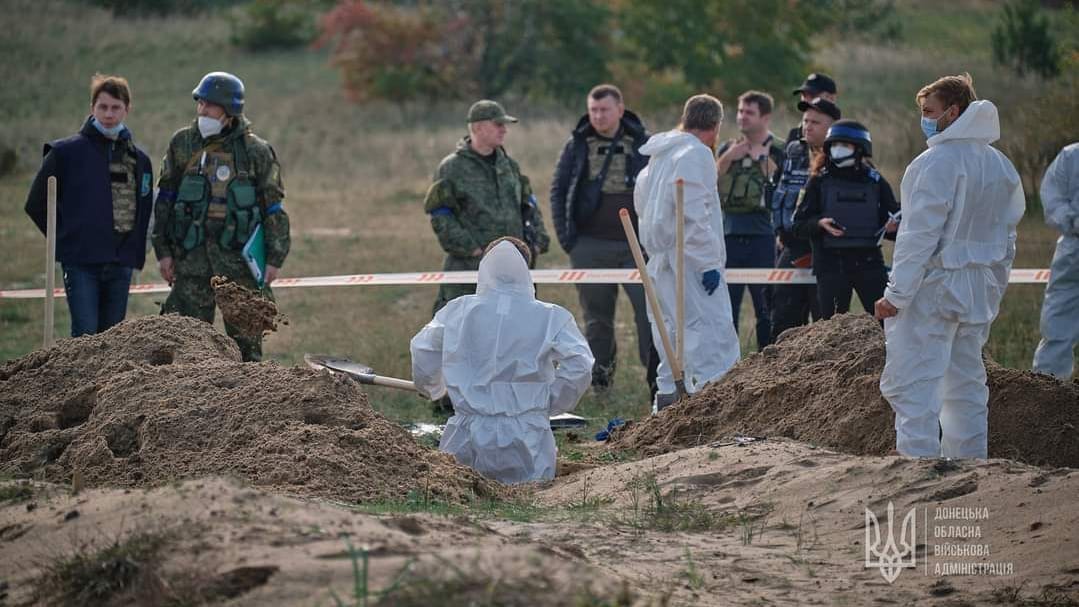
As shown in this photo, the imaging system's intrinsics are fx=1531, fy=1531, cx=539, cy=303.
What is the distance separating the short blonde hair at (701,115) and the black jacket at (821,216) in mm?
807

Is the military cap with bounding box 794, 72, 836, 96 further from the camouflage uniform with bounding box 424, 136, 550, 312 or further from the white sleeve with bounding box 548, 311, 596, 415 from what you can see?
the white sleeve with bounding box 548, 311, 596, 415

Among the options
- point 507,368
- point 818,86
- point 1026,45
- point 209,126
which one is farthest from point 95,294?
point 1026,45

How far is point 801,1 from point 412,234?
24245mm

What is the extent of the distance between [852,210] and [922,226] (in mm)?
2650

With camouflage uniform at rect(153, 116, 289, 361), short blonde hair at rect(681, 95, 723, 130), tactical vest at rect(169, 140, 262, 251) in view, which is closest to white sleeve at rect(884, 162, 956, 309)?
short blonde hair at rect(681, 95, 723, 130)

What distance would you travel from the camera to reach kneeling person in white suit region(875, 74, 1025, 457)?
313 inches

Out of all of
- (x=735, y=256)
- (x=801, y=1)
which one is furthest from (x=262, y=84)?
(x=735, y=256)

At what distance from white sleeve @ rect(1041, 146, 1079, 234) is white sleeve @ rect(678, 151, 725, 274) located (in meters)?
2.55

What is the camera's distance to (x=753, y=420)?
952cm

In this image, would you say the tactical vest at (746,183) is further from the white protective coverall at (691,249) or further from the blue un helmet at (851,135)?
the blue un helmet at (851,135)

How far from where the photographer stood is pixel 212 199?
10.7 meters

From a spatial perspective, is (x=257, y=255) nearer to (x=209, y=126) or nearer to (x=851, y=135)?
(x=209, y=126)

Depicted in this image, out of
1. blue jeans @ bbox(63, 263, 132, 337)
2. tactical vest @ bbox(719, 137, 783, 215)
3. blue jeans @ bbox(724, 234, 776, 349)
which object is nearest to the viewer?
blue jeans @ bbox(63, 263, 132, 337)

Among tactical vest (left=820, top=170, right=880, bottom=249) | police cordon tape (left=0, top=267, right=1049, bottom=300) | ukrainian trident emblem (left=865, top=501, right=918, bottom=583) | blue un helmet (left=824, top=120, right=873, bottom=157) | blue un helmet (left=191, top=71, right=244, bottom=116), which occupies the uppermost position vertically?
blue un helmet (left=191, top=71, right=244, bottom=116)
